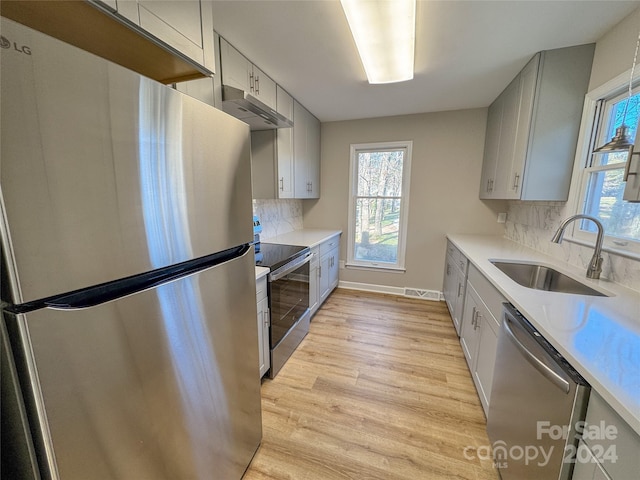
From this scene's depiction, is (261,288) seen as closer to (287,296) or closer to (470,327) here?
(287,296)

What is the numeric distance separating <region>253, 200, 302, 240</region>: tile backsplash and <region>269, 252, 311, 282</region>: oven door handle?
0.76 m

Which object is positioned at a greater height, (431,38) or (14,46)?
(431,38)

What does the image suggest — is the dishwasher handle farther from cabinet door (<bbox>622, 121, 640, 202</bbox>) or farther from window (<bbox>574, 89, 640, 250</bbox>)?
window (<bbox>574, 89, 640, 250</bbox>)

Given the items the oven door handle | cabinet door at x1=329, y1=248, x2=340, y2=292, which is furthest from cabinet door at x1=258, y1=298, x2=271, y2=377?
cabinet door at x1=329, y1=248, x2=340, y2=292

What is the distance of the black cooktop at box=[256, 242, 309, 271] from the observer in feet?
6.27

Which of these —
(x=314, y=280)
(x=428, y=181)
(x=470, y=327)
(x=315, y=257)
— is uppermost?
(x=428, y=181)

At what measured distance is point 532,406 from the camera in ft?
3.33

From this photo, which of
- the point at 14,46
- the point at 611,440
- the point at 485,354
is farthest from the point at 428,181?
the point at 14,46

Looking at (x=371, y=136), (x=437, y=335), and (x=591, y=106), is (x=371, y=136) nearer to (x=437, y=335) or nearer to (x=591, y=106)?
(x=591, y=106)

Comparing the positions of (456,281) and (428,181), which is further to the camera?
(428,181)

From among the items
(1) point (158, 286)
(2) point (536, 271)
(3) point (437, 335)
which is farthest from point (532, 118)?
(1) point (158, 286)

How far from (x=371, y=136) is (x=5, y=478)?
147 inches

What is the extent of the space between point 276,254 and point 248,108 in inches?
44.5

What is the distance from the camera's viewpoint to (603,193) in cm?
171
